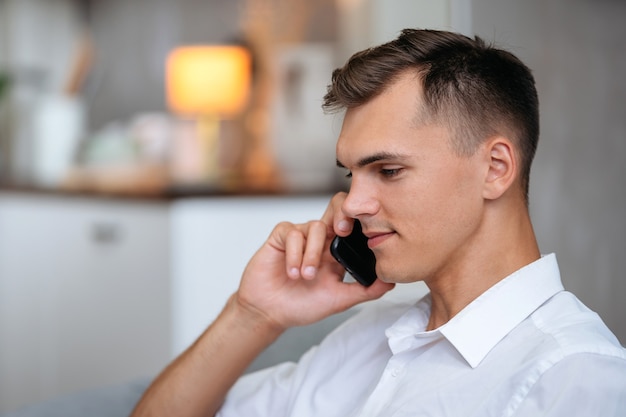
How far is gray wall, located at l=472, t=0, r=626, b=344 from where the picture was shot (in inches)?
51.8

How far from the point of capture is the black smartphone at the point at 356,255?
130 centimetres

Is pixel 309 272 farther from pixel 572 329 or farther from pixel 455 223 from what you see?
pixel 572 329

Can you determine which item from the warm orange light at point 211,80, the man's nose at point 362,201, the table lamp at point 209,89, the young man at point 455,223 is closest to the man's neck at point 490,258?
the young man at point 455,223

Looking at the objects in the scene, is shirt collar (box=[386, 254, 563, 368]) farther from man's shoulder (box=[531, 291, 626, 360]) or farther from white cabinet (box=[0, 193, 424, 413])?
white cabinet (box=[0, 193, 424, 413])

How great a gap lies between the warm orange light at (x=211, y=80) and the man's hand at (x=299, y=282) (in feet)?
6.58

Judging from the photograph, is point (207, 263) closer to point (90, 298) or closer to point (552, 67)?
point (90, 298)

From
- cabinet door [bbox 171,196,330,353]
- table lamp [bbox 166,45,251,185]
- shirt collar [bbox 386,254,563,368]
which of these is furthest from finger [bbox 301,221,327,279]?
table lamp [bbox 166,45,251,185]

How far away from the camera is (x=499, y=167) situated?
3.60 ft

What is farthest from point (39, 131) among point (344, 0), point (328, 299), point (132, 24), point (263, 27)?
point (328, 299)

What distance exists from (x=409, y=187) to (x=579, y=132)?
410 mm

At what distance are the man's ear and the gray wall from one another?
236mm

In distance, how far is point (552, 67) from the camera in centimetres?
140

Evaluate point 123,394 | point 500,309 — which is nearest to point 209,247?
point 123,394

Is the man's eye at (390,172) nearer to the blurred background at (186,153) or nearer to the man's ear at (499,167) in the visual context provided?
the man's ear at (499,167)
